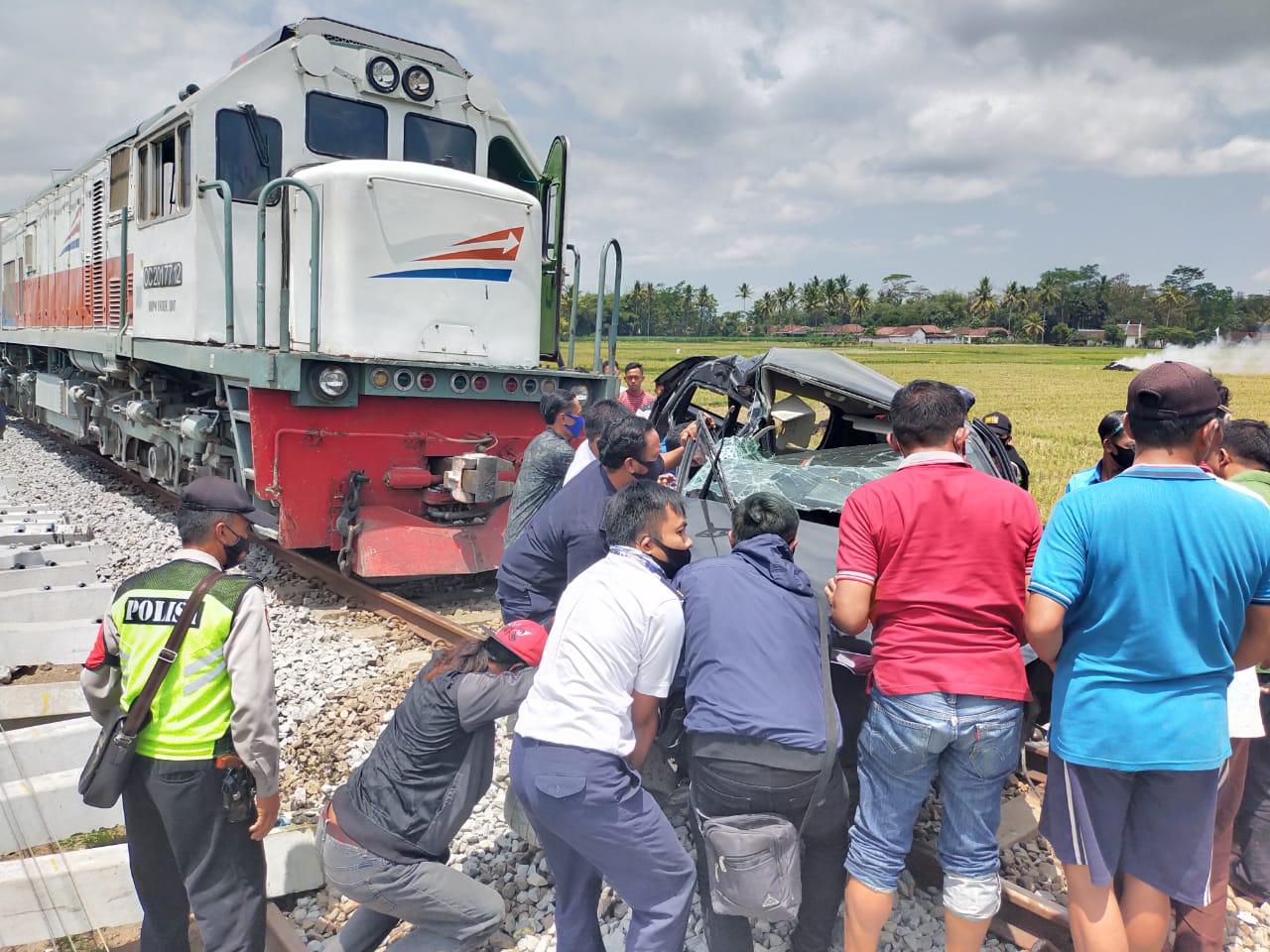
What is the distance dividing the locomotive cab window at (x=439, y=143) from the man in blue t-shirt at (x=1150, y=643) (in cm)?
611

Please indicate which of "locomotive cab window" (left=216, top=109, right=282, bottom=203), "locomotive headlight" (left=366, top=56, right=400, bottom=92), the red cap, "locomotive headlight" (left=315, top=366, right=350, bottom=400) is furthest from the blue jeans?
"locomotive headlight" (left=366, top=56, right=400, bottom=92)

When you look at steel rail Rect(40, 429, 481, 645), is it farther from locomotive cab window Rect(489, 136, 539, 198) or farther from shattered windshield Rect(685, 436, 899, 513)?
locomotive cab window Rect(489, 136, 539, 198)

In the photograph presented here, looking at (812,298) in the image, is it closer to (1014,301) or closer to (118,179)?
(1014,301)

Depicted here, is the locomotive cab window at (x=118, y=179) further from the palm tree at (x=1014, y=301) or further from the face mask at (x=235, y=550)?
the palm tree at (x=1014, y=301)

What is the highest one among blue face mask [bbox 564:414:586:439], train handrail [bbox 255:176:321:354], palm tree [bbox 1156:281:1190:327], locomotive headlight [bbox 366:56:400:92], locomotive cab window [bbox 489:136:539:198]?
palm tree [bbox 1156:281:1190:327]

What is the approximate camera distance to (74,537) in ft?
23.7

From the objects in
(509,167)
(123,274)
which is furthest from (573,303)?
(123,274)

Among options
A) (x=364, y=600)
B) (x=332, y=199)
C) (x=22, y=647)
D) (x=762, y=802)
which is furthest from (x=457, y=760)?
(x=332, y=199)

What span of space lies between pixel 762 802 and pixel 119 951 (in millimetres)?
2242

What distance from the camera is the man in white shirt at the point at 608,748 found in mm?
2391

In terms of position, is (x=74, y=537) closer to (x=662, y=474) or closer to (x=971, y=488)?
(x=662, y=474)

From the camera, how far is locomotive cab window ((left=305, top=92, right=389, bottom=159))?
6793mm

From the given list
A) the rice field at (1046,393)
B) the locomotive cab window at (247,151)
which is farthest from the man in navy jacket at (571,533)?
the locomotive cab window at (247,151)

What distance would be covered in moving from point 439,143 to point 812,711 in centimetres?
618
